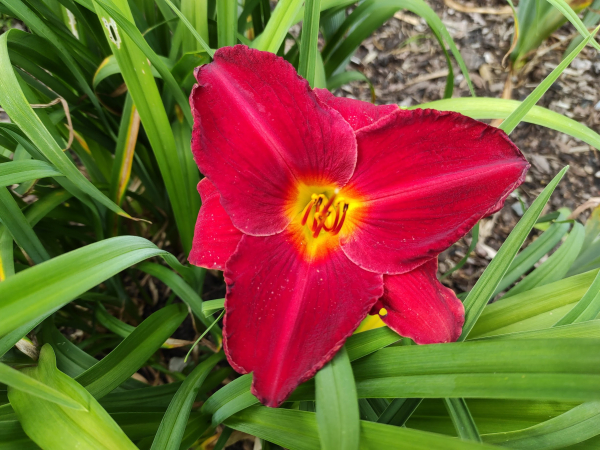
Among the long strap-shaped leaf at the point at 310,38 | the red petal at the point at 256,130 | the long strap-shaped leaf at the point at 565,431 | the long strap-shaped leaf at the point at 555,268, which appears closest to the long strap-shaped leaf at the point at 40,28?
the red petal at the point at 256,130

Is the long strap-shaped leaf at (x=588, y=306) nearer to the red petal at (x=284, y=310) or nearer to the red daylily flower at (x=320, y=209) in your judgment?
the red daylily flower at (x=320, y=209)

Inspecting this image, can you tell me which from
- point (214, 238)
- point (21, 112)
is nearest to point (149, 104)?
point (21, 112)

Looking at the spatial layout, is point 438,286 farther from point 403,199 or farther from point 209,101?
point 209,101

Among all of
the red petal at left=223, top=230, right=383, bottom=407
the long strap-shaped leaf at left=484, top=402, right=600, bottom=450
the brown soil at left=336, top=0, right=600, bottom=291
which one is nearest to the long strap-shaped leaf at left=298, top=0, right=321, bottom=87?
the red petal at left=223, top=230, right=383, bottom=407

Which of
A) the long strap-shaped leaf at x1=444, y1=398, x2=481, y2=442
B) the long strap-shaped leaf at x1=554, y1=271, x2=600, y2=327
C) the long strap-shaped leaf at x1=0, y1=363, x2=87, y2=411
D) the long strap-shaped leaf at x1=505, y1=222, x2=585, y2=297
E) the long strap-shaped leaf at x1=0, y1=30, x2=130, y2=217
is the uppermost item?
the long strap-shaped leaf at x1=0, y1=30, x2=130, y2=217

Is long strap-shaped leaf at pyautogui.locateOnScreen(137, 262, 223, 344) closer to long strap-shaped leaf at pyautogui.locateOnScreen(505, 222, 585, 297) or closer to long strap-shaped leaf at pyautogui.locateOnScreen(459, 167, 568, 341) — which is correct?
long strap-shaped leaf at pyautogui.locateOnScreen(459, 167, 568, 341)

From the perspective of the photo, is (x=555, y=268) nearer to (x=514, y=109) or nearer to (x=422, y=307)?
(x=514, y=109)
